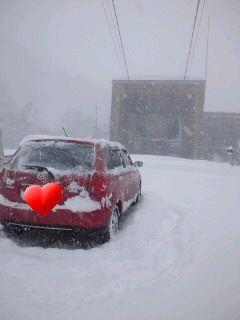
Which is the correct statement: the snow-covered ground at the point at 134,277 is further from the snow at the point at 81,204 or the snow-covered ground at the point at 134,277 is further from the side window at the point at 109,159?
the side window at the point at 109,159

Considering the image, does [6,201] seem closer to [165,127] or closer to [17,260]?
[17,260]

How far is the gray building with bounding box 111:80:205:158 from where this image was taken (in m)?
35.5

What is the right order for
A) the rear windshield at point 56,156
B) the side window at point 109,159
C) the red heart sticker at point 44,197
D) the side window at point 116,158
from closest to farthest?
1. the red heart sticker at point 44,197
2. the rear windshield at point 56,156
3. the side window at point 109,159
4. the side window at point 116,158

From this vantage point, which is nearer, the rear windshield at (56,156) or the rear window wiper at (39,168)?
the rear window wiper at (39,168)

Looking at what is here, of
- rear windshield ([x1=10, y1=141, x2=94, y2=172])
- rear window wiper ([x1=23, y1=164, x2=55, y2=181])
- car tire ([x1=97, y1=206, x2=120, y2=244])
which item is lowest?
car tire ([x1=97, y1=206, x2=120, y2=244])

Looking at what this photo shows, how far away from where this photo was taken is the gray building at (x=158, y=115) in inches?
1399

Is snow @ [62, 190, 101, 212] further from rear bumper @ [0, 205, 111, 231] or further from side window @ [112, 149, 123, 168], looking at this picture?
side window @ [112, 149, 123, 168]

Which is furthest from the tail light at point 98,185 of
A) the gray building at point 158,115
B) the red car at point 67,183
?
the gray building at point 158,115

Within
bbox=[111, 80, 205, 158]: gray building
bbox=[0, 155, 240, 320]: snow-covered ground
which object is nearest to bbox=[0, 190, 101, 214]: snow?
bbox=[0, 155, 240, 320]: snow-covered ground

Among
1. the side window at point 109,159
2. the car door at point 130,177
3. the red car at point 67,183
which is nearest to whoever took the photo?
the red car at point 67,183

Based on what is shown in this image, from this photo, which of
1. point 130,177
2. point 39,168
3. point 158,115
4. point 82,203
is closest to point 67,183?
point 82,203

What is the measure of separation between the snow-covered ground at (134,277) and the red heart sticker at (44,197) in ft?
1.95

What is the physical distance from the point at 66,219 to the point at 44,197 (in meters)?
0.43

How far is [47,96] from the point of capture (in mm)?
146750
